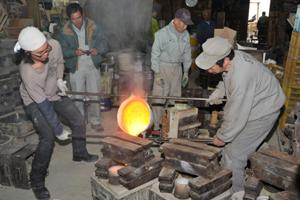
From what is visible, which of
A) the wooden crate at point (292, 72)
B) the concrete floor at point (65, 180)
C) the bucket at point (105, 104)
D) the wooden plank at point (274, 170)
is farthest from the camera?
the bucket at point (105, 104)

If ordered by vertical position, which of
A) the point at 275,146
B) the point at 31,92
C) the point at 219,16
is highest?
the point at 219,16

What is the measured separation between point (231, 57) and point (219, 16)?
42.3 ft

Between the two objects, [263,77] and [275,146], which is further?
[275,146]

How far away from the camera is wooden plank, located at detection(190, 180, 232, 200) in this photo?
342 cm

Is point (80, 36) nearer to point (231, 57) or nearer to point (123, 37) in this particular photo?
point (231, 57)

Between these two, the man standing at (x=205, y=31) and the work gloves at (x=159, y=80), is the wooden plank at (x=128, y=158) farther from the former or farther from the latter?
the man standing at (x=205, y=31)

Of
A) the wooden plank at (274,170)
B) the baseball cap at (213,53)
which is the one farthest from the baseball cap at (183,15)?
the wooden plank at (274,170)

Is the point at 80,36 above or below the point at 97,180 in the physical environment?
above

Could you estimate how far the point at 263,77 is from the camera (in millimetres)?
3891

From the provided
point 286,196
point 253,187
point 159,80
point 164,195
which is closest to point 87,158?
point 159,80

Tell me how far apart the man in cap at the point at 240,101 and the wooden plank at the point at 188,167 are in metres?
0.56

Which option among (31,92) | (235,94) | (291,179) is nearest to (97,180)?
(31,92)

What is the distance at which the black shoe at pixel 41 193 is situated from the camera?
180 inches

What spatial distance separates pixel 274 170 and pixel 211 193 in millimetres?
735
